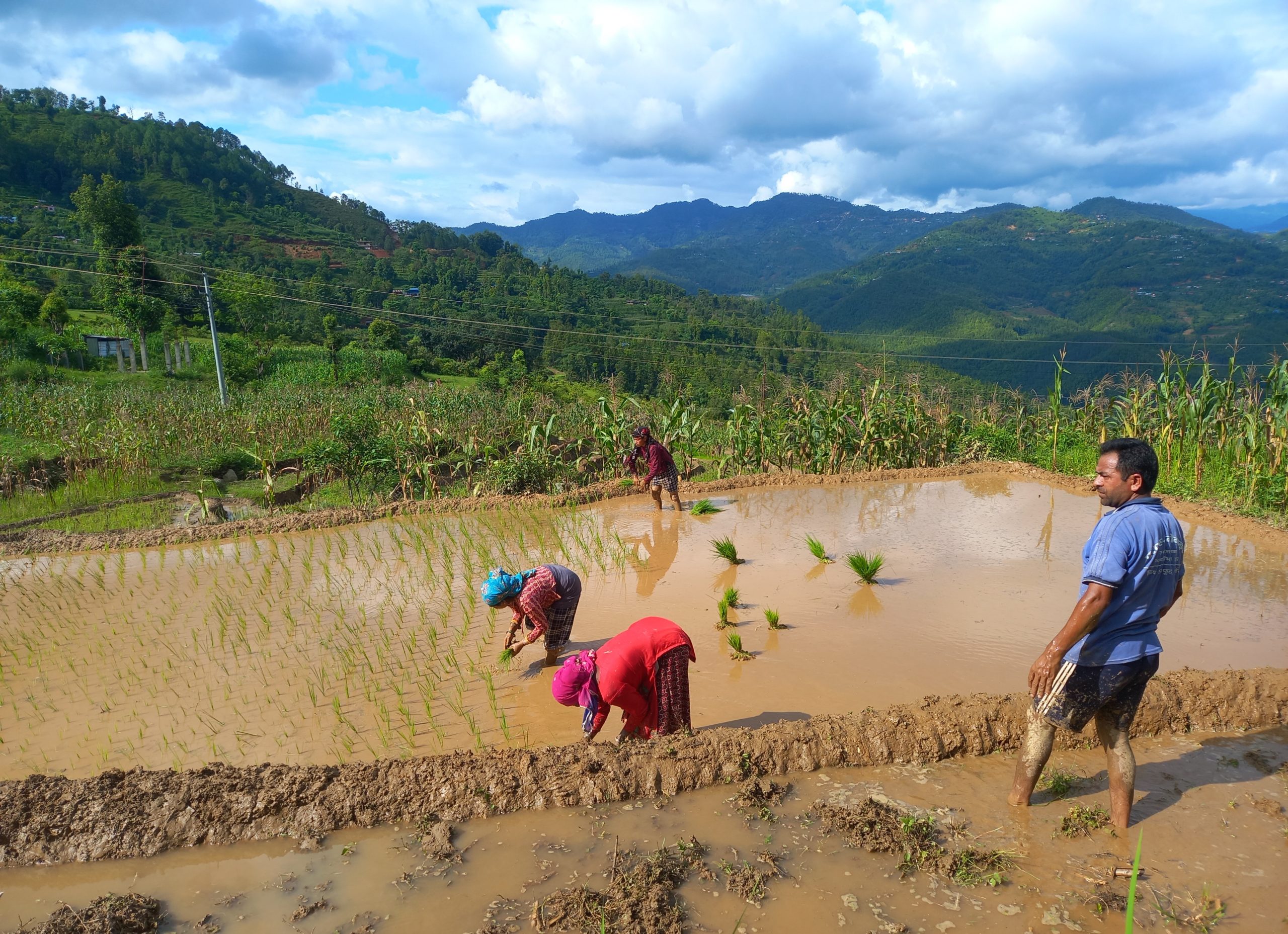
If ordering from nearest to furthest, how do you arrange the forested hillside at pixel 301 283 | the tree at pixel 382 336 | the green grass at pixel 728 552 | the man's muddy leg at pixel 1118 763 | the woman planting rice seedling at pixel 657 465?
1. the man's muddy leg at pixel 1118 763
2. the green grass at pixel 728 552
3. the woman planting rice seedling at pixel 657 465
4. the forested hillside at pixel 301 283
5. the tree at pixel 382 336

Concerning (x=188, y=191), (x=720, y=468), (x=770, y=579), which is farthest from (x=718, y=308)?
(x=770, y=579)

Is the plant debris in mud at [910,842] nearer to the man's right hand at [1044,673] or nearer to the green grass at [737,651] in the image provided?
the man's right hand at [1044,673]

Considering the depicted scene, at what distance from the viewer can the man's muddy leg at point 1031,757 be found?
345 cm

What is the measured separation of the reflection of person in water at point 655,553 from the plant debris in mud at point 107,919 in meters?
4.77

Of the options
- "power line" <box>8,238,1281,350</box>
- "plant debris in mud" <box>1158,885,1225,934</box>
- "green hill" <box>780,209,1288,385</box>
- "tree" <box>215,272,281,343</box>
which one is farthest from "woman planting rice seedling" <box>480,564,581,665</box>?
"green hill" <box>780,209,1288,385</box>

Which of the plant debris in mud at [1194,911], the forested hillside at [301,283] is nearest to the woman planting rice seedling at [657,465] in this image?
the plant debris in mud at [1194,911]

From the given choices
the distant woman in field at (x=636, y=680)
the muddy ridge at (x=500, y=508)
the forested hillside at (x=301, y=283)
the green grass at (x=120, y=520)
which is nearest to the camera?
the distant woman in field at (x=636, y=680)

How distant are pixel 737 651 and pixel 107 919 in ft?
13.6

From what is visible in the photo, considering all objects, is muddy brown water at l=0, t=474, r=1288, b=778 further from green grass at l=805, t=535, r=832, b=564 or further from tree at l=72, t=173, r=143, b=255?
tree at l=72, t=173, r=143, b=255

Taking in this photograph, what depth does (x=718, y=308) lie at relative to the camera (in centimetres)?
7406

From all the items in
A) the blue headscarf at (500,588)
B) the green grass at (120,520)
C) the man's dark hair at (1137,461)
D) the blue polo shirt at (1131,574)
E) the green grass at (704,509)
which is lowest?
the green grass at (704,509)

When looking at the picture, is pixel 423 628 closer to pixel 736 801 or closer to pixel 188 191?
pixel 736 801

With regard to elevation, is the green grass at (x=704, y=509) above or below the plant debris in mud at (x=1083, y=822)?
above

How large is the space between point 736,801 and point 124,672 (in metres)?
5.18
